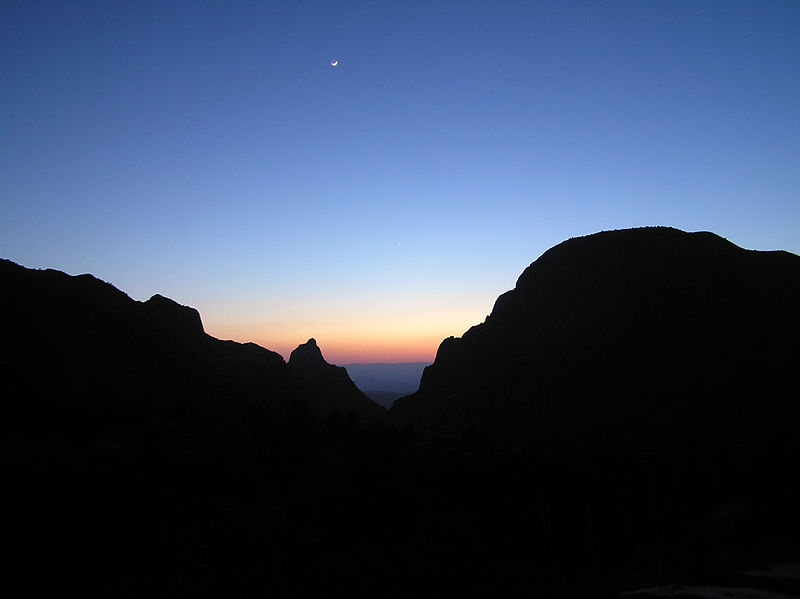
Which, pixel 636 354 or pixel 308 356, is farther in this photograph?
pixel 308 356

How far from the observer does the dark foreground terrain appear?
44.2 ft

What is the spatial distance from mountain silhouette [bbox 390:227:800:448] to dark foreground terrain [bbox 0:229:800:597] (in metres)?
0.36

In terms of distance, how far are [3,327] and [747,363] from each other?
266 ft

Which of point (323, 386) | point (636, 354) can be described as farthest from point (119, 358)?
point (636, 354)

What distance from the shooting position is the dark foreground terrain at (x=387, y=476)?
1347 cm

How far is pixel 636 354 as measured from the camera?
2414 inches

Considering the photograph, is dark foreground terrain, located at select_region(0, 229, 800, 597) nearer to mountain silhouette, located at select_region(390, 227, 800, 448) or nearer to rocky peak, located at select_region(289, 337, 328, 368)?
mountain silhouette, located at select_region(390, 227, 800, 448)

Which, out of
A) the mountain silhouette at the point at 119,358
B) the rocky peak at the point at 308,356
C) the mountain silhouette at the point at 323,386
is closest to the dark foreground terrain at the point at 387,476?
the mountain silhouette at the point at 119,358

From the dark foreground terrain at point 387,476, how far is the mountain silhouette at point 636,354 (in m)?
0.36

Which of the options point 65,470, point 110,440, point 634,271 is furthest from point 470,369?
point 65,470

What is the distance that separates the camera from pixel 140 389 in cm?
5459

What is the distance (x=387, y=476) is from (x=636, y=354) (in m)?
47.6

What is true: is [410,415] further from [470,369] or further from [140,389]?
[140,389]

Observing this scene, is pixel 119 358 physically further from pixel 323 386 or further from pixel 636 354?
pixel 636 354
